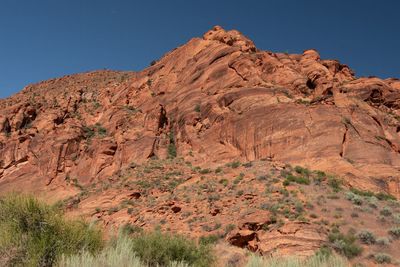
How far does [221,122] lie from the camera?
39.0m

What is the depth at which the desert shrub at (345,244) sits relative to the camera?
19.7 metres

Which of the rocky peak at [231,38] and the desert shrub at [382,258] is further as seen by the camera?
the rocky peak at [231,38]

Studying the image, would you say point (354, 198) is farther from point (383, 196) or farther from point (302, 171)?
point (302, 171)

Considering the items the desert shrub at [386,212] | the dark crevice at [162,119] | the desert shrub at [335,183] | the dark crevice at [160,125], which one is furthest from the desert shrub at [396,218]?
the dark crevice at [162,119]

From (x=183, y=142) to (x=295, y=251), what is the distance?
2337cm

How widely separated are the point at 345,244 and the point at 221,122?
20.5 metres

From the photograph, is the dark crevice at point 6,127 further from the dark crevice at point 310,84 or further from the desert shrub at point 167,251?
the desert shrub at point 167,251

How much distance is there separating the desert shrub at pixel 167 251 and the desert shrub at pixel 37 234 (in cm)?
148

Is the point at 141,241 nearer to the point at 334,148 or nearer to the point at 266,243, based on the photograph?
the point at 266,243

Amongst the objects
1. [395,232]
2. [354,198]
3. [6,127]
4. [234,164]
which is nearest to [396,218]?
[395,232]

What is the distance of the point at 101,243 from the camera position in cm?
1131

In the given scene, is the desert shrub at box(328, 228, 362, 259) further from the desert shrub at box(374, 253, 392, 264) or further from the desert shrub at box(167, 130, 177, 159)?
the desert shrub at box(167, 130, 177, 159)

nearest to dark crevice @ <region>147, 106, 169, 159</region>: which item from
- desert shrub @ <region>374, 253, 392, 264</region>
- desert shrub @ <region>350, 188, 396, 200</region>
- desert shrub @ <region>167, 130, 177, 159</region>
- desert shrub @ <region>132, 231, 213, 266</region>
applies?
desert shrub @ <region>167, 130, 177, 159</region>

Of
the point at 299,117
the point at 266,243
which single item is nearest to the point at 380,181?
the point at 299,117
